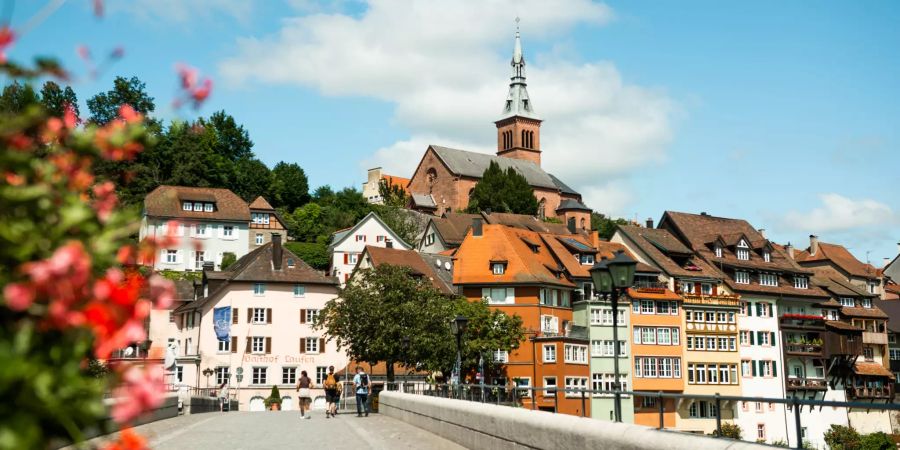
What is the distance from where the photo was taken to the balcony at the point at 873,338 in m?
88.7

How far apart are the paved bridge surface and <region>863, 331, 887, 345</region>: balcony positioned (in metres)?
74.8

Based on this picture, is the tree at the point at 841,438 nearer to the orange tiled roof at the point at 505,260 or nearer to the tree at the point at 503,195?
the orange tiled roof at the point at 505,260

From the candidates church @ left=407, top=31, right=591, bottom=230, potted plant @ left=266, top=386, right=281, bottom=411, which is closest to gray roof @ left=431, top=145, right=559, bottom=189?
church @ left=407, top=31, right=591, bottom=230

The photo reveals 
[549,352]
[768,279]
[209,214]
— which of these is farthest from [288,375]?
[768,279]

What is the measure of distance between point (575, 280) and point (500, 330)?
15.5 m

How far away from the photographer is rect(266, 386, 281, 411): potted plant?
65.5 meters

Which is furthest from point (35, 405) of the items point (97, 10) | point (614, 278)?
point (614, 278)

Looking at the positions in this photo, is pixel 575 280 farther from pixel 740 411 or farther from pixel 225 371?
pixel 740 411

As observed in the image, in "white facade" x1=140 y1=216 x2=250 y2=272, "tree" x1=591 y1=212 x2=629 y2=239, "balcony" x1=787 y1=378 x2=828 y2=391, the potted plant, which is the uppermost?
"tree" x1=591 y1=212 x2=629 y2=239

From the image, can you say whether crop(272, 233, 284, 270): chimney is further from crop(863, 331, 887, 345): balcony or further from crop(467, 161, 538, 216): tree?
crop(863, 331, 887, 345): balcony

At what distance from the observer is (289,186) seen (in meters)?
119

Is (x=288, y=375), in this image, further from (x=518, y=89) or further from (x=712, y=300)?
(x=518, y=89)

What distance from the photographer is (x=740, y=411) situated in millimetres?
9094

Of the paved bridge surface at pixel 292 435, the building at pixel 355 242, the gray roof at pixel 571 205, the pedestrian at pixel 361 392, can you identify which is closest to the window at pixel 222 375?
the building at pixel 355 242
